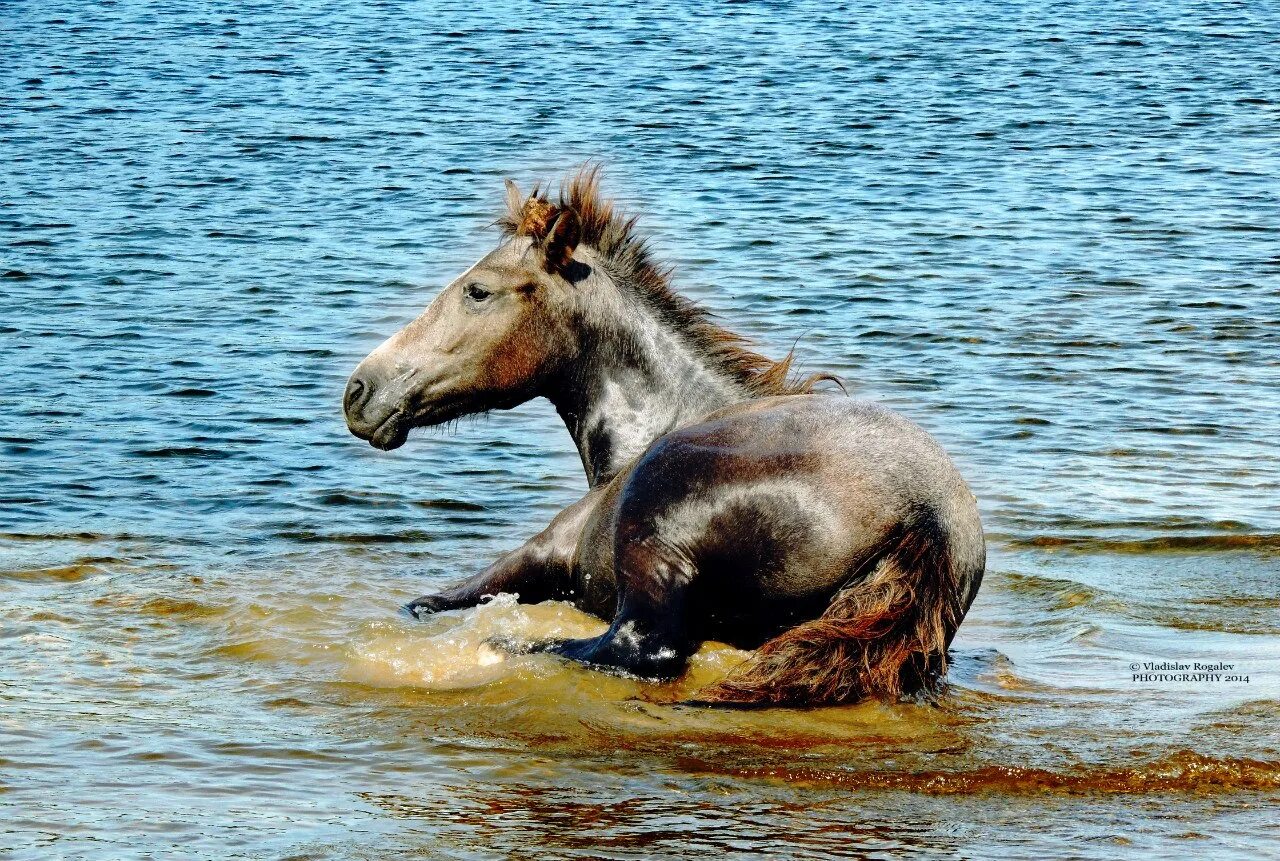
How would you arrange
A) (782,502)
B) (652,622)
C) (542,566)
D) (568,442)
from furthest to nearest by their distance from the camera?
(568,442) < (542,566) < (652,622) < (782,502)

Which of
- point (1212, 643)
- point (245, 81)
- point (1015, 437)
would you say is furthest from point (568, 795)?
point (245, 81)

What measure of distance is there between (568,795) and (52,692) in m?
2.31

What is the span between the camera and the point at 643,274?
25.0ft

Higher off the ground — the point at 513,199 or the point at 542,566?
the point at 513,199

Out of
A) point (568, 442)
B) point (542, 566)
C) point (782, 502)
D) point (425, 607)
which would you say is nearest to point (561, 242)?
point (542, 566)

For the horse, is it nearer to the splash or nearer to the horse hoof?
the splash

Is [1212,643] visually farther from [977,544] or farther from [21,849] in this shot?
[21,849]

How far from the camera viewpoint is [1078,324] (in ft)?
49.5

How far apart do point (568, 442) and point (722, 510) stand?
6402mm

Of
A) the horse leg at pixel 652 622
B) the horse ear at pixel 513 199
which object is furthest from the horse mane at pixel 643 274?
the horse leg at pixel 652 622

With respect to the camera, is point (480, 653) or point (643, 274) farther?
point (643, 274)

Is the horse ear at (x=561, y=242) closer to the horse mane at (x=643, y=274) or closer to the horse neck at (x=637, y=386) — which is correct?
the horse mane at (x=643, y=274)

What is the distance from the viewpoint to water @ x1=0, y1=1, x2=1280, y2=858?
5.14 metres

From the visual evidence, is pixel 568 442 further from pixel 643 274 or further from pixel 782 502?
pixel 782 502
